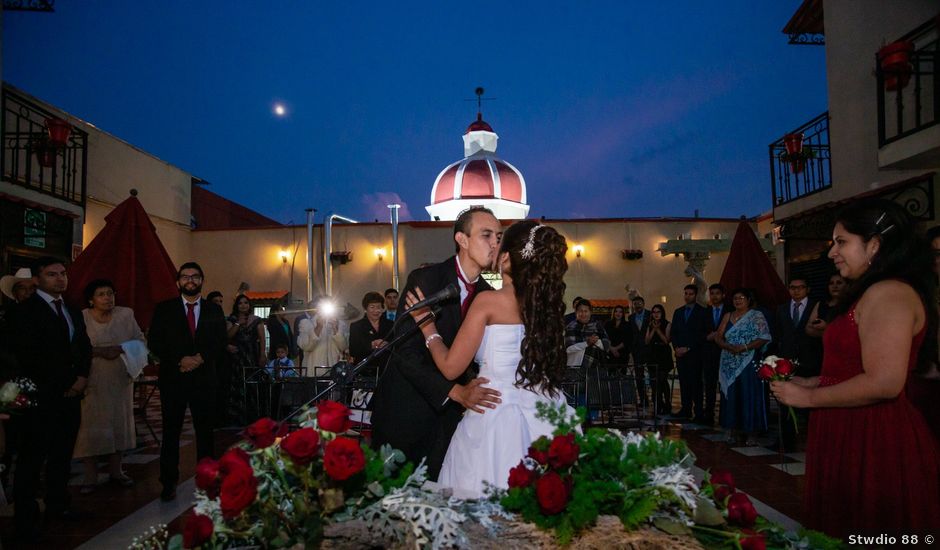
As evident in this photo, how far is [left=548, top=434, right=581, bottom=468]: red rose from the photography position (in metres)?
1.38

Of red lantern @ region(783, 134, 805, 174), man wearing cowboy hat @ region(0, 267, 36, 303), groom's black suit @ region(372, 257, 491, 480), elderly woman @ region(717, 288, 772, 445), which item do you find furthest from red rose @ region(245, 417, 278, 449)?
red lantern @ region(783, 134, 805, 174)

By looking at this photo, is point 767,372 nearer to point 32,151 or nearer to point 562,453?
point 562,453

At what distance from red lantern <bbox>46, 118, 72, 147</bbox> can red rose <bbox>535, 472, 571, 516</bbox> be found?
12847 millimetres

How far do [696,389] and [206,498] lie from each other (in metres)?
8.96

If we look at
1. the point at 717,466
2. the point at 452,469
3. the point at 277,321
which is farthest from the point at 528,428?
the point at 277,321

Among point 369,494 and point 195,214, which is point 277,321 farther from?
point 195,214

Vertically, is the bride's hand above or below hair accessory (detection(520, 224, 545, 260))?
below

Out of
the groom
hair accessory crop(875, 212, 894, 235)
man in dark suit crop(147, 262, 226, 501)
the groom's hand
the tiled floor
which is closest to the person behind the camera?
hair accessory crop(875, 212, 894, 235)

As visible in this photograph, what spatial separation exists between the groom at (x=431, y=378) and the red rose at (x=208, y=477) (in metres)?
1.43

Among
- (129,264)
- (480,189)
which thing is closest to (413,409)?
(129,264)

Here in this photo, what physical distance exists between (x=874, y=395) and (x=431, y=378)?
173 centimetres

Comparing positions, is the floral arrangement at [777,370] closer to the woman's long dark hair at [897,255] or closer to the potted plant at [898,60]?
the woman's long dark hair at [897,255]

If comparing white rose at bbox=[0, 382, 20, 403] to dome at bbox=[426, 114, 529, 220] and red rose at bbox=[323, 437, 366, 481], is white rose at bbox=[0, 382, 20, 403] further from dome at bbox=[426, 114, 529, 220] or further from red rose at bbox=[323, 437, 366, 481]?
dome at bbox=[426, 114, 529, 220]

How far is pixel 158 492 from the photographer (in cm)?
542
